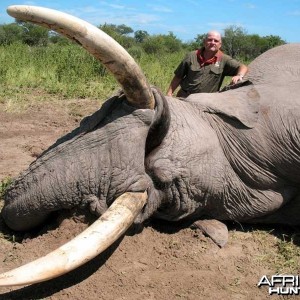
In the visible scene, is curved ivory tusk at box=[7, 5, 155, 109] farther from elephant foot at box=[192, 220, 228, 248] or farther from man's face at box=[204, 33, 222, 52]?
man's face at box=[204, 33, 222, 52]

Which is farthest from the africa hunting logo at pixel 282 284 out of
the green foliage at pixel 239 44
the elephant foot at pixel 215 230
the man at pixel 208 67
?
the green foliage at pixel 239 44

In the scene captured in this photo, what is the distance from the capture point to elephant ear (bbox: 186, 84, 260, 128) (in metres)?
3.83

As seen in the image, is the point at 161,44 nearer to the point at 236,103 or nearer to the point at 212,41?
the point at 212,41

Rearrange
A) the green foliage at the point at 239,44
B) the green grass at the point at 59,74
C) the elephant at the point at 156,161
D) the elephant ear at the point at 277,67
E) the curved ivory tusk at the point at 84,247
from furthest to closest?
the green foliage at the point at 239,44, the green grass at the point at 59,74, the elephant ear at the point at 277,67, the elephant at the point at 156,161, the curved ivory tusk at the point at 84,247

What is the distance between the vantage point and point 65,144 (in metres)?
3.32

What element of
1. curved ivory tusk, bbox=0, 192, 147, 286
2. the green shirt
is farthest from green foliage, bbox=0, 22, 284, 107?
curved ivory tusk, bbox=0, 192, 147, 286

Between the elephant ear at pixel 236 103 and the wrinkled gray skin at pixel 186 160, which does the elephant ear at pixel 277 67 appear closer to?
the wrinkled gray skin at pixel 186 160

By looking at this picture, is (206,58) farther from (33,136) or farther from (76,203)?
(76,203)

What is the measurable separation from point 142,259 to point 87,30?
1674 millimetres

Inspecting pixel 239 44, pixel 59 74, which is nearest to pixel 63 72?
pixel 59 74

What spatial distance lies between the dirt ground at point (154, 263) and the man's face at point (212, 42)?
2.92 m

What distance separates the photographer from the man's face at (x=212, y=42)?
247 inches

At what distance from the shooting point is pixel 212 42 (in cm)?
632

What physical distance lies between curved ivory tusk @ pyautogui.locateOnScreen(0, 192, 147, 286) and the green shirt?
336 cm
